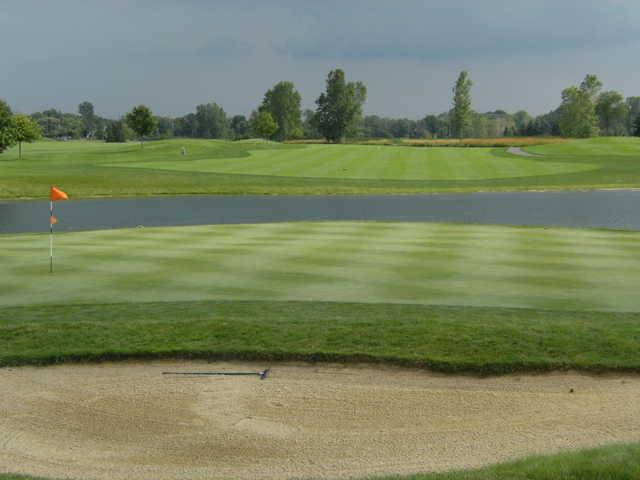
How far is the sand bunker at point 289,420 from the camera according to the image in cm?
661

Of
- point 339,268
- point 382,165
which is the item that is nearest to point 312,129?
point 382,165

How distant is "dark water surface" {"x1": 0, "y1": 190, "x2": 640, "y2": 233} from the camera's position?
36.8m

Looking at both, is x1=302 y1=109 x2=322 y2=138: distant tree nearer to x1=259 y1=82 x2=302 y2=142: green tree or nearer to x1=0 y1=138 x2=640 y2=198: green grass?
x1=259 y1=82 x2=302 y2=142: green tree

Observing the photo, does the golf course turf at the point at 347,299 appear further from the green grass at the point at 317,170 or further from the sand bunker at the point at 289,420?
the green grass at the point at 317,170

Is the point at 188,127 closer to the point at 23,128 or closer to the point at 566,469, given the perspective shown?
the point at 23,128

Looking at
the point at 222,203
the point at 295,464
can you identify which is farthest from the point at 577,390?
the point at 222,203

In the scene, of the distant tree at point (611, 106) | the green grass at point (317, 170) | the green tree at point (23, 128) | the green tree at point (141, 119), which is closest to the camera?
the green grass at point (317, 170)

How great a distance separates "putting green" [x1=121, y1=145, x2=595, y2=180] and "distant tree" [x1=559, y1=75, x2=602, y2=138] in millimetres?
47358

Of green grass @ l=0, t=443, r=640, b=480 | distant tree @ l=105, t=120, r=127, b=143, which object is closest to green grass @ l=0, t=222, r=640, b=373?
green grass @ l=0, t=443, r=640, b=480

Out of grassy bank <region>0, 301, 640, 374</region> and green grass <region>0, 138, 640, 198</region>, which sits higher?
green grass <region>0, 138, 640, 198</region>

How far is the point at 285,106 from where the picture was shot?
14250 centimetres

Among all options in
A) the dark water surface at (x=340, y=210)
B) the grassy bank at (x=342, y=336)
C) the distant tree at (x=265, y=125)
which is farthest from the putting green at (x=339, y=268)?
the distant tree at (x=265, y=125)

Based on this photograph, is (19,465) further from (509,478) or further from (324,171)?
(324,171)

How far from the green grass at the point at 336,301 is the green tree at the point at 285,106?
126596mm
